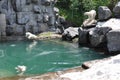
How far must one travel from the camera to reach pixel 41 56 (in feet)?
110

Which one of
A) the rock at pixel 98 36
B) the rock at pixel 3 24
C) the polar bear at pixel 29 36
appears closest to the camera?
the rock at pixel 98 36

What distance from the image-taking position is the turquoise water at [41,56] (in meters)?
27.6

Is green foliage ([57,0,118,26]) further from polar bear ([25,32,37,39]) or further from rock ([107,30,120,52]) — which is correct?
rock ([107,30,120,52])

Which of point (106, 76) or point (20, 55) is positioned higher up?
point (106, 76)

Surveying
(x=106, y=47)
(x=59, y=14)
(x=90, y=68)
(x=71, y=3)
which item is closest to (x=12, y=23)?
(x=59, y=14)

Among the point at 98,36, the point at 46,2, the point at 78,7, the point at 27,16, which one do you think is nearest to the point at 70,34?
the point at 98,36

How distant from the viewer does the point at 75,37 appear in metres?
44.0

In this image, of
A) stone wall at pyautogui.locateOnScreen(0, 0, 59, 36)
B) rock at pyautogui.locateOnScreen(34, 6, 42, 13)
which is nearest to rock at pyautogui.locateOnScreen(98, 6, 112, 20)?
stone wall at pyautogui.locateOnScreen(0, 0, 59, 36)

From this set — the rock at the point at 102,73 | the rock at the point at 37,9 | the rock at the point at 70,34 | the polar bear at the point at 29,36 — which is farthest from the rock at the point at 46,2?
the rock at the point at 102,73

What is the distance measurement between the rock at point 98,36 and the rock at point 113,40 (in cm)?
189

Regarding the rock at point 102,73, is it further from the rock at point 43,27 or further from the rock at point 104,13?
the rock at point 43,27

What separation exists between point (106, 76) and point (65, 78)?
8.03 ft

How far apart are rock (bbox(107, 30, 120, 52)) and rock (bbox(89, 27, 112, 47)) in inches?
74.6

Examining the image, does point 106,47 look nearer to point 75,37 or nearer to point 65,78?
point 75,37
